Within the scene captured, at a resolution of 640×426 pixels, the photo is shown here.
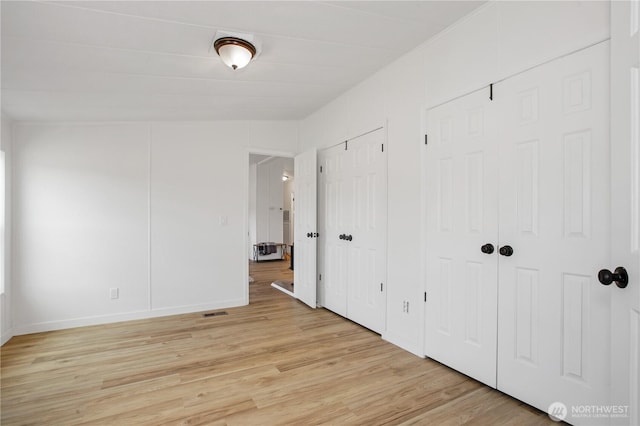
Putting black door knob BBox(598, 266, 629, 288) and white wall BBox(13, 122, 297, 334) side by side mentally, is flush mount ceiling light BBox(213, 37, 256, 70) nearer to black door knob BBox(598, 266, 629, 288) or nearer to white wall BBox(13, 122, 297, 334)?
white wall BBox(13, 122, 297, 334)

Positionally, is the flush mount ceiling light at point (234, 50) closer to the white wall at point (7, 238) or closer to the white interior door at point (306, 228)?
the white interior door at point (306, 228)

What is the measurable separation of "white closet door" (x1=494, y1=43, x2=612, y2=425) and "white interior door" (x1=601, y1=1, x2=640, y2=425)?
178 millimetres

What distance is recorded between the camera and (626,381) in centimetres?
148

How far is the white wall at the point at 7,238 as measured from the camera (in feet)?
10.5

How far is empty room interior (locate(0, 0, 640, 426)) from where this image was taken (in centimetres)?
175

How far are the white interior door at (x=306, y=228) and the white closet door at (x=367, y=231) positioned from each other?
2.20ft

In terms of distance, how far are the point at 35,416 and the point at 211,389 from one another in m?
1.03

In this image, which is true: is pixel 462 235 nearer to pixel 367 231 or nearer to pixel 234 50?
pixel 367 231

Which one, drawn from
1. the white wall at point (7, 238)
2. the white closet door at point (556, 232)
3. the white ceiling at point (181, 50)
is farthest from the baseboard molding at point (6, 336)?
the white closet door at point (556, 232)

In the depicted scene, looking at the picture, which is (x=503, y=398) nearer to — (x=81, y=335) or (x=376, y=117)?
(x=376, y=117)

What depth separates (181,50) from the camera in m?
2.37

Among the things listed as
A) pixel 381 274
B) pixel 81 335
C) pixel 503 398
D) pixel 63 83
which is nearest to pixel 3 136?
pixel 63 83

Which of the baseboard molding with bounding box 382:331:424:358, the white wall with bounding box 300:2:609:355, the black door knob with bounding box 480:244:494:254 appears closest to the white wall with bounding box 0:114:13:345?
the white wall with bounding box 300:2:609:355

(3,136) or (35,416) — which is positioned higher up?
(3,136)
